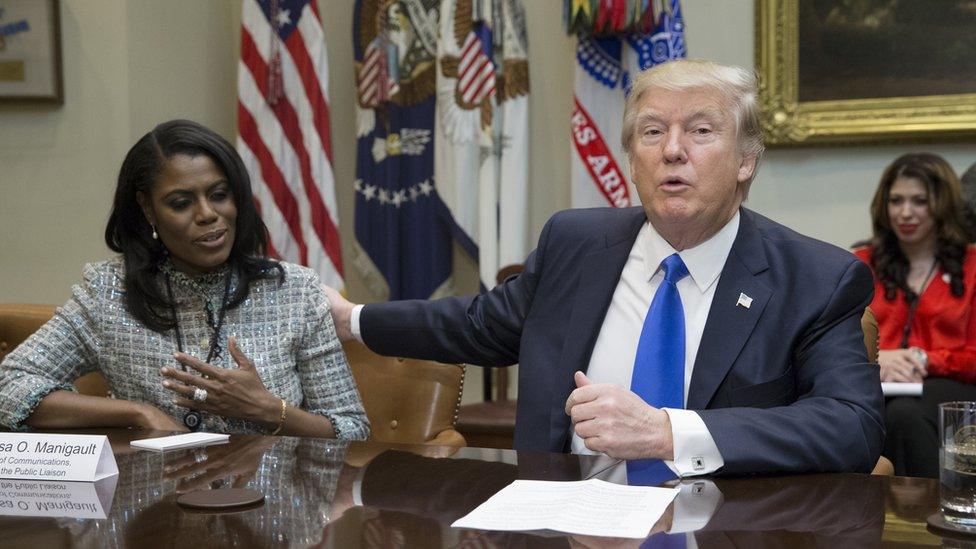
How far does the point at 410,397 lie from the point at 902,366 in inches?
94.7

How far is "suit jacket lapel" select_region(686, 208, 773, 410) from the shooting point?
6.50 feet

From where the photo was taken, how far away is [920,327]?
4.38 m

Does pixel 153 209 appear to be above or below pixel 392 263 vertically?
above

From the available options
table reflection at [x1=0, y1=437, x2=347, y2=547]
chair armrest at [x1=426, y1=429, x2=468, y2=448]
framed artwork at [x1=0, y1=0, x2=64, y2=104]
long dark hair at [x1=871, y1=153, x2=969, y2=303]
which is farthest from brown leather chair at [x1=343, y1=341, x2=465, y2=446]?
framed artwork at [x1=0, y1=0, x2=64, y2=104]

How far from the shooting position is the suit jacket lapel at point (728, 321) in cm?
198

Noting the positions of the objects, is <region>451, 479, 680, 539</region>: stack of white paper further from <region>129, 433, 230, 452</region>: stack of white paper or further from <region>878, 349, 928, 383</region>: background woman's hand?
<region>878, 349, 928, 383</region>: background woman's hand

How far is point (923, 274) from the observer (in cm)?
446

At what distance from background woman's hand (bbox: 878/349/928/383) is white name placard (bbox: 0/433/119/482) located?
10.8 ft

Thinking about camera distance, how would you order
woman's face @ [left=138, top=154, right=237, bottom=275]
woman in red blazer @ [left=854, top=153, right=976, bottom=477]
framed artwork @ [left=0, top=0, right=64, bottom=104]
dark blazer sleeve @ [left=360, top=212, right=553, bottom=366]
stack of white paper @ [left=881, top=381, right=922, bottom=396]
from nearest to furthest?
dark blazer sleeve @ [left=360, top=212, right=553, bottom=366], woman's face @ [left=138, top=154, right=237, bottom=275], stack of white paper @ [left=881, top=381, right=922, bottom=396], woman in red blazer @ [left=854, top=153, right=976, bottom=477], framed artwork @ [left=0, top=0, right=64, bottom=104]

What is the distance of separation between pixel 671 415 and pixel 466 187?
3457 millimetres

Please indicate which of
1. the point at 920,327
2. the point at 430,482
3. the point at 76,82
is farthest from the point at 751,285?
the point at 76,82

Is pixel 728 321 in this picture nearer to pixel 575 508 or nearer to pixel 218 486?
pixel 575 508

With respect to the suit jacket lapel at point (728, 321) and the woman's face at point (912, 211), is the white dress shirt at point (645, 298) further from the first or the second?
the woman's face at point (912, 211)

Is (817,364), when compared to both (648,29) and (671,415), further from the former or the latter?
(648,29)
